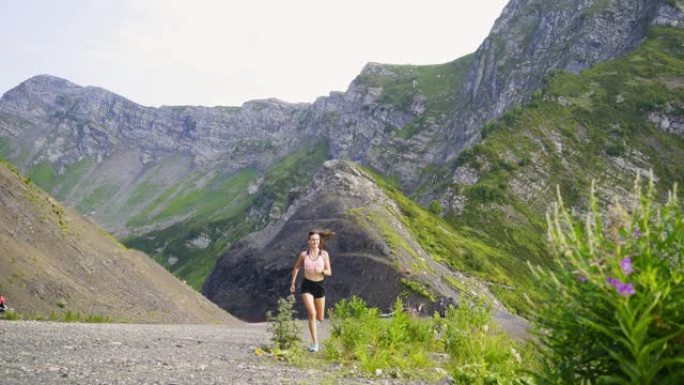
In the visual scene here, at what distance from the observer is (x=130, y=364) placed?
10.7m

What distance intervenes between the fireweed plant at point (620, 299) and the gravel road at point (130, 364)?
5.92 m

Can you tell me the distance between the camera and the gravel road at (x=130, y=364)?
9102mm

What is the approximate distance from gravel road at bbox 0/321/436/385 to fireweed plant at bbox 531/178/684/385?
592 cm

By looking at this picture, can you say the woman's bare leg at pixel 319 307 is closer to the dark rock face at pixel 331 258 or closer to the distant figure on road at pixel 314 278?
the distant figure on road at pixel 314 278

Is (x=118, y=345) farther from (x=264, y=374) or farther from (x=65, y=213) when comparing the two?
(x=65, y=213)

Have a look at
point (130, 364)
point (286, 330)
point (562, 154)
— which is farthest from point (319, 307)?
point (562, 154)

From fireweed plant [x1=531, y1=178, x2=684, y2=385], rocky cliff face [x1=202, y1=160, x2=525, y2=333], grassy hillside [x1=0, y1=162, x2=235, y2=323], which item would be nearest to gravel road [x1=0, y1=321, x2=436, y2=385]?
fireweed plant [x1=531, y1=178, x2=684, y2=385]

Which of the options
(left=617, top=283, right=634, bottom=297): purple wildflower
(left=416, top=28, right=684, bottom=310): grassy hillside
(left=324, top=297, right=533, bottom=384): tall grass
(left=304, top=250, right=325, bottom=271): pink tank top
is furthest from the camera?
(left=416, top=28, right=684, bottom=310): grassy hillside

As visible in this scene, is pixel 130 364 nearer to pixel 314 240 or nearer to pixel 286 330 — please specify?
pixel 286 330

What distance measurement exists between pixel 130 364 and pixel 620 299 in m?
9.50

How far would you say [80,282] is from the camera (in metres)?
32.6

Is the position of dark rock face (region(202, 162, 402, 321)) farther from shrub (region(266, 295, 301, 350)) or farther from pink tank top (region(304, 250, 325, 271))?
shrub (region(266, 295, 301, 350))

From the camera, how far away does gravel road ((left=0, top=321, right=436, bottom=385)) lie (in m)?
9.10

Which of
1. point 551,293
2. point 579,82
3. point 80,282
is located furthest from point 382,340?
point 579,82
